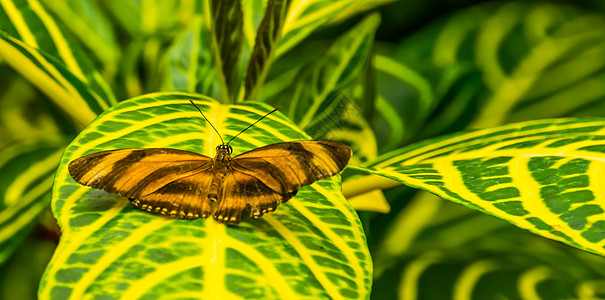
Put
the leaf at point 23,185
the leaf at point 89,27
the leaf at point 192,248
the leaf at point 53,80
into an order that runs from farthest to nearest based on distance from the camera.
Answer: the leaf at point 89,27 → the leaf at point 23,185 → the leaf at point 53,80 → the leaf at point 192,248

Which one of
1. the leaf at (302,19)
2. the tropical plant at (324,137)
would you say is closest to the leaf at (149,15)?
the tropical plant at (324,137)

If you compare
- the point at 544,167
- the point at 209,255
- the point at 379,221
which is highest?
the point at 379,221

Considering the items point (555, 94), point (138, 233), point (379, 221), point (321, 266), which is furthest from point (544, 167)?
point (555, 94)

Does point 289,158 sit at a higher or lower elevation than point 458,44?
lower

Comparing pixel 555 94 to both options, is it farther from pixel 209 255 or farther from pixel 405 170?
pixel 209 255

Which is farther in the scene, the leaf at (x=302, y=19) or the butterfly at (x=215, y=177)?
the leaf at (x=302, y=19)

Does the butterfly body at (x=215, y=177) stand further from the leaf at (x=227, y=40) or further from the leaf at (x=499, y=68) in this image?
the leaf at (x=499, y=68)

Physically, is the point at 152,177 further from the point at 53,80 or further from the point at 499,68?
the point at 499,68

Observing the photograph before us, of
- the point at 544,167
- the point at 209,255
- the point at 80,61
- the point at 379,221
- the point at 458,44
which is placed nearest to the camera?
the point at 209,255
